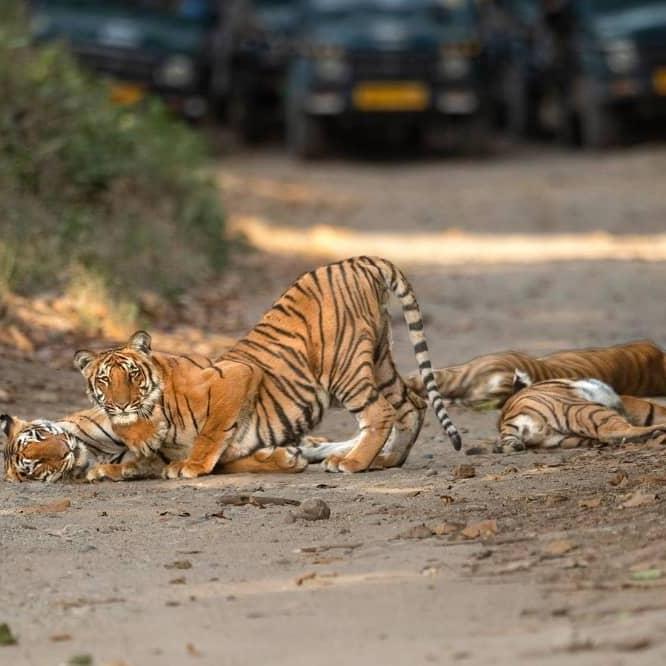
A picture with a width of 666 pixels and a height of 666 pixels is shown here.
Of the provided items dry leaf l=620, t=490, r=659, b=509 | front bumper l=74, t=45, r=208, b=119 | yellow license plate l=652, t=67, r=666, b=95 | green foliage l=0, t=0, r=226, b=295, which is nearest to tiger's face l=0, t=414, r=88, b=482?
dry leaf l=620, t=490, r=659, b=509

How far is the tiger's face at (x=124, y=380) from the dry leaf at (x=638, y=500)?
209 centimetres

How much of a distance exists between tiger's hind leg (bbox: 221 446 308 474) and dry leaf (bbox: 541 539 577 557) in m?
2.13

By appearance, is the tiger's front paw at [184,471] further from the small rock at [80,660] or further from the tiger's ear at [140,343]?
the small rock at [80,660]

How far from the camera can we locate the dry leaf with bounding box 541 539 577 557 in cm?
584

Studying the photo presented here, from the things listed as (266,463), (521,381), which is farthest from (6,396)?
(521,381)

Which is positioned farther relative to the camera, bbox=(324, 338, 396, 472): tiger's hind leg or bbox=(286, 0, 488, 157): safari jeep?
bbox=(286, 0, 488, 157): safari jeep

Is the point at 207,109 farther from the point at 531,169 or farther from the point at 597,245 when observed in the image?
the point at 597,245

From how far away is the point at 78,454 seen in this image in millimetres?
7785

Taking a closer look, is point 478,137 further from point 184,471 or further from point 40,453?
point 40,453

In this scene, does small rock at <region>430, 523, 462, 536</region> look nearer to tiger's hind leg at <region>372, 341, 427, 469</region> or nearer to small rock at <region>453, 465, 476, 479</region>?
small rock at <region>453, 465, 476, 479</region>

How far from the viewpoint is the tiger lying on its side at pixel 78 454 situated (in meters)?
7.71

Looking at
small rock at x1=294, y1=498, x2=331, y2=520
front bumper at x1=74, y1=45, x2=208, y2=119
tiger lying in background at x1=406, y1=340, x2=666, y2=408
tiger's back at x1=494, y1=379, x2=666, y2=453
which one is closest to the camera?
small rock at x1=294, y1=498, x2=331, y2=520

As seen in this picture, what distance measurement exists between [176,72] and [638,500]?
17.0 meters

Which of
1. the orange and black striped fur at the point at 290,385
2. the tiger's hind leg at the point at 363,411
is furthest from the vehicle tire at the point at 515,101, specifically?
the tiger's hind leg at the point at 363,411
